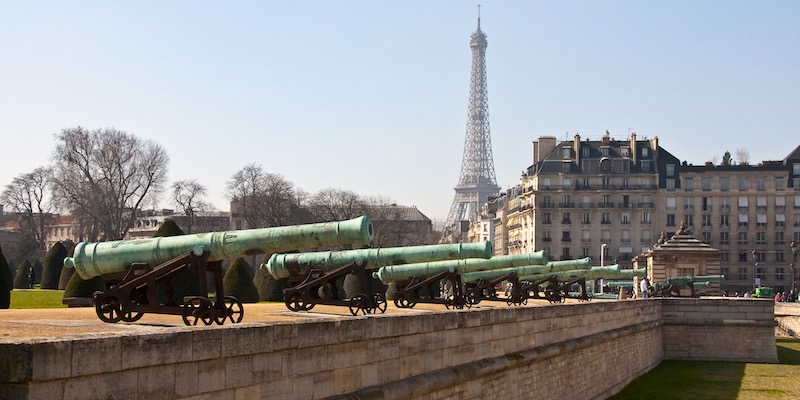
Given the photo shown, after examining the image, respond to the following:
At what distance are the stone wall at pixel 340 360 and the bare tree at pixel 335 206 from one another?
206ft

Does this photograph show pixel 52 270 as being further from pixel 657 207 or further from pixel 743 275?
pixel 743 275

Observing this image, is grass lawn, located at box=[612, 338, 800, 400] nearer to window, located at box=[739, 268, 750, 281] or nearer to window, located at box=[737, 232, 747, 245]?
window, located at box=[739, 268, 750, 281]

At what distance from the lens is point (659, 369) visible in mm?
44000

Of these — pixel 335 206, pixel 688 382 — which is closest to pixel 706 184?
pixel 335 206

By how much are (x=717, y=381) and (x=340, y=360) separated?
29.0 meters

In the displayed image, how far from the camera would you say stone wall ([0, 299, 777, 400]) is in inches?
343

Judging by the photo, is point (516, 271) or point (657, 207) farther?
point (657, 207)

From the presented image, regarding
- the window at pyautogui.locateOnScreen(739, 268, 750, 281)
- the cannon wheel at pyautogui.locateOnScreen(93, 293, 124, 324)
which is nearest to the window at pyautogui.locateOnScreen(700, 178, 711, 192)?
the window at pyautogui.locateOnScreen(739, 268, 750, 281)

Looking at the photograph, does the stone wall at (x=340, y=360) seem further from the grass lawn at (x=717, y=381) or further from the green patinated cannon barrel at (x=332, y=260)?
the grass lawn at (x=717, y=381)

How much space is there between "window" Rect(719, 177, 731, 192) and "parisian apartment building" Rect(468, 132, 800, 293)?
94mm

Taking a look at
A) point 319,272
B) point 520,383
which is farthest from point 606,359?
point 319,272

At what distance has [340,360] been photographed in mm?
13156

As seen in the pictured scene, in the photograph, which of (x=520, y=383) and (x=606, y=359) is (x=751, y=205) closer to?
(x=606, y=359)

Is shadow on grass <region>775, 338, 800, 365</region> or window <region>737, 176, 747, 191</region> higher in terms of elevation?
window <region>737, 176, 747, 191</region>
